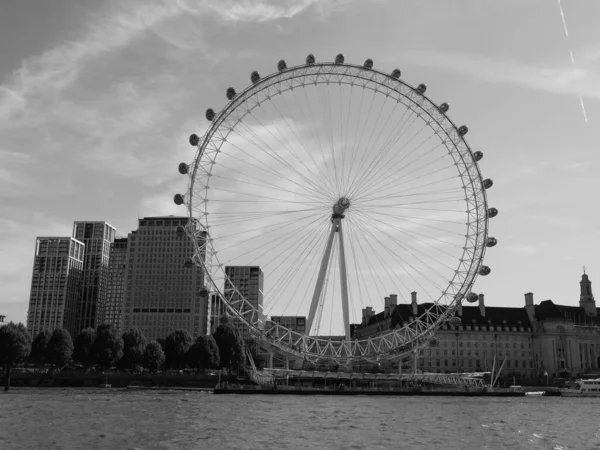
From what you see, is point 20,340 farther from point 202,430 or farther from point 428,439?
point 428,439

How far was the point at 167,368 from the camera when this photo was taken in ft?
460

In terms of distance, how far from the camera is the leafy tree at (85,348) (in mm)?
128375

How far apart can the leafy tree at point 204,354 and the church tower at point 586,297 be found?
105 meters

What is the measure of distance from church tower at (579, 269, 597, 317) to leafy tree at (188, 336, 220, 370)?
105m

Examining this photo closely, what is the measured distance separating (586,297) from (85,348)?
5102 inches

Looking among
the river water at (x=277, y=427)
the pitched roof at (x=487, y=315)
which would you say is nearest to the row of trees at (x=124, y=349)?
the pitched roof at (x=487, y=315)

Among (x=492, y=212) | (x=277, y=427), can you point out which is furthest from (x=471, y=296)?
(x=277, y=427)

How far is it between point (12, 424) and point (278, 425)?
65.3ft

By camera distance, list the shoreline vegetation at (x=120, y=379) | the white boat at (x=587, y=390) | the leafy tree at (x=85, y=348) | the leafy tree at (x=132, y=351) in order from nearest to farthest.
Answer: the white boat at (x=587, y=390) < the shoreline vegetation at (x=120, y=379) < the leafy tree at (x=85, y=348) < the leafy tree at (x=132, y=351)

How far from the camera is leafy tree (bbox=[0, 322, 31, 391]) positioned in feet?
380

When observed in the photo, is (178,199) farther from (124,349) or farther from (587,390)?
(587,390)

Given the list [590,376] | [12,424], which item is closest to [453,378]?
[590,376]

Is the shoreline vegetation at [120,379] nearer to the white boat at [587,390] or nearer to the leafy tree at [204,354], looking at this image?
the leafy tree at [204,354]

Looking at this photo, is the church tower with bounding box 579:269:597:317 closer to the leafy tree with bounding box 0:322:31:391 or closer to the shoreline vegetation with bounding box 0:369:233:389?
the shoreline vegetation with bounding box 0:369:233:389
